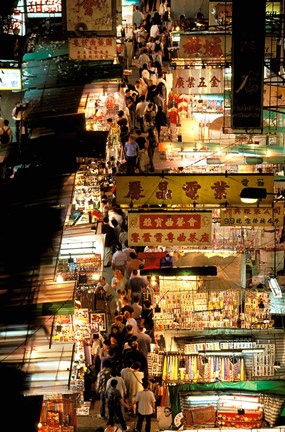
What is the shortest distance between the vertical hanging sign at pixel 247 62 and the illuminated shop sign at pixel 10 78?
8623 mm

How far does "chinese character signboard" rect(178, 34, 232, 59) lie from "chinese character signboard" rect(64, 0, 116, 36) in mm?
2691

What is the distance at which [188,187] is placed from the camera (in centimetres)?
2098

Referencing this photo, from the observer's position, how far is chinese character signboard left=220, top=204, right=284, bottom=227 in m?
22.1

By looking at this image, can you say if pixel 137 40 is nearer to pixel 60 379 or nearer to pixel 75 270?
pixel 75 270

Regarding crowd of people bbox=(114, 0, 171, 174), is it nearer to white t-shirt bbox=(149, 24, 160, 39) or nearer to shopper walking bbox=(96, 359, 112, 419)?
white t-shirt bbox=(149, 24, 160, 39)

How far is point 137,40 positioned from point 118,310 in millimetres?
12461

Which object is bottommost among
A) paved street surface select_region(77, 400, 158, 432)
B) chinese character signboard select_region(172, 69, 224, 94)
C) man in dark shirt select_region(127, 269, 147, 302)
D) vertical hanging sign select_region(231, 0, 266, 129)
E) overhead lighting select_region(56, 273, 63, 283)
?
paved street surface select_region(77, 400, 158, 432)

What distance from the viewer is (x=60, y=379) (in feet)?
59.2

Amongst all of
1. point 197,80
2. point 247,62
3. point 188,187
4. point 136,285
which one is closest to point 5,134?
point 136,285

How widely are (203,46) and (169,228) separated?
334 inches

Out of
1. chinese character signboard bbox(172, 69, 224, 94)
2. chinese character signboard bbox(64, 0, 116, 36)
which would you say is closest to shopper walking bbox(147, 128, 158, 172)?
chinese character signboard bbox(172, 69, 224, 94)

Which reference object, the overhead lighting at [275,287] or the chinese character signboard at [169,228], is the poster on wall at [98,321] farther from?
the overhead lighting at [275,287]

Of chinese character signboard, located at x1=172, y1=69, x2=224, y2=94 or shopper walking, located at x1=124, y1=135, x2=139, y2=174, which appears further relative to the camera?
chinese character signboard, located at x1=172, y1=69, x2=224, y2=94

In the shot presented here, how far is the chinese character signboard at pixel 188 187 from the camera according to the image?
21.0m
